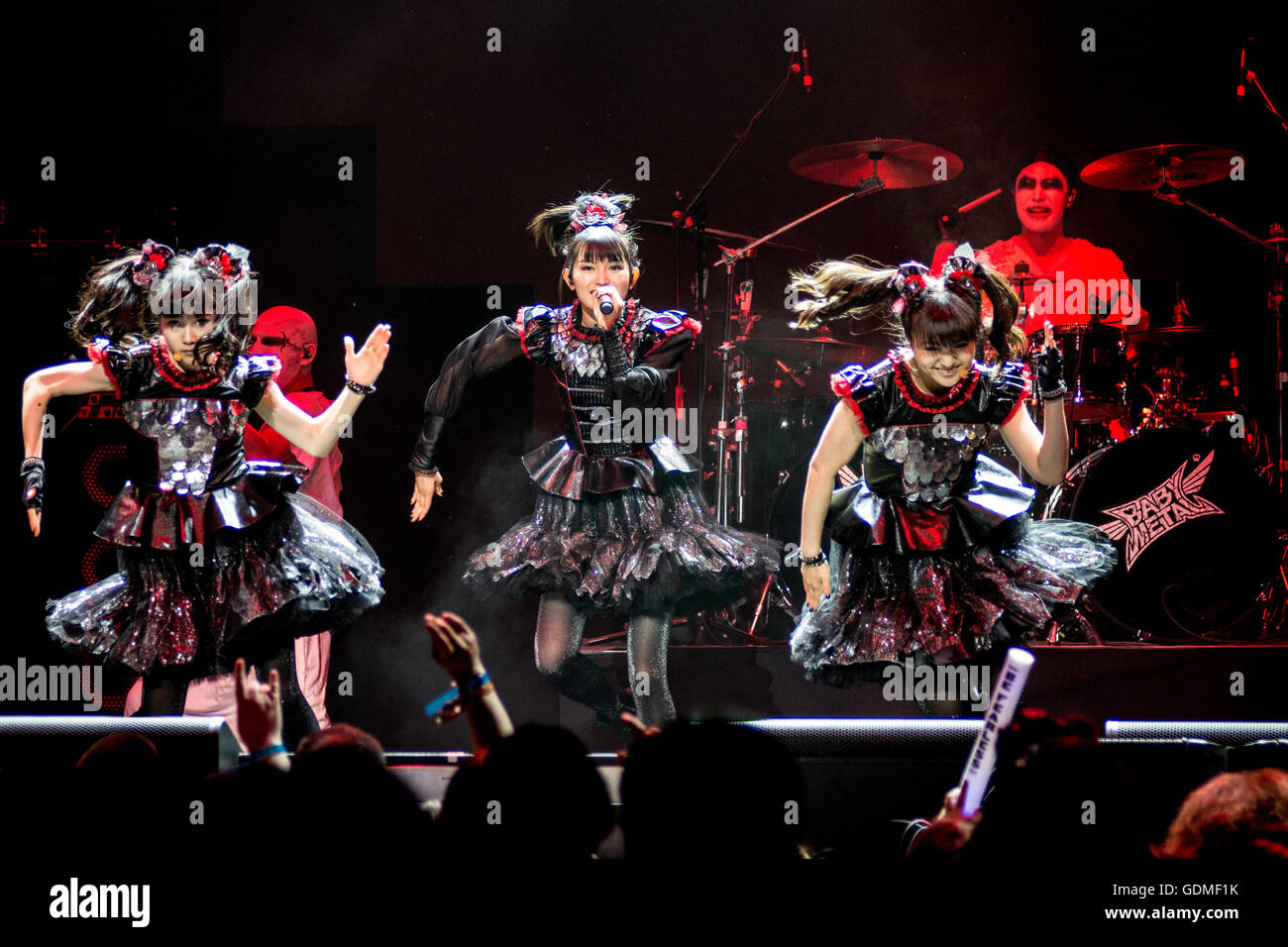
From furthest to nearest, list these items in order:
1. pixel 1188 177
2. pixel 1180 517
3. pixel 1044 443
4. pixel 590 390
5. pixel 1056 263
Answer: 1. pixel 1056 263
2. pixel 1188 177
3. pixel 1180 517
4. pixel 590 390
5. pixel 1044 443

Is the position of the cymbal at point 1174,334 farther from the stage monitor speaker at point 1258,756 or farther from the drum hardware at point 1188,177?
the stage monitor speaker at point 1258,756

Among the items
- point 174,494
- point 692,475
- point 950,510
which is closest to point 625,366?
point 692,475

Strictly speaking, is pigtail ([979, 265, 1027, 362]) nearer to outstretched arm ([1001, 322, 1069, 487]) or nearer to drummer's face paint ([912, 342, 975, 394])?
outstretched arm ([1001, 322, 1069, 487])

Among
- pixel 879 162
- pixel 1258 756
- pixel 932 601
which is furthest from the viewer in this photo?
pixel 879 162

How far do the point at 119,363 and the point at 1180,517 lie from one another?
4.50 metres

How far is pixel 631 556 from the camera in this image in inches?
170

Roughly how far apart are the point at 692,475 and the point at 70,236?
3.13 metres

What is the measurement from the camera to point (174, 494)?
4078mm

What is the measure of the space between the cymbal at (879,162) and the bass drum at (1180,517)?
1.64 m

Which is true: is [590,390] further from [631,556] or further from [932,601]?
[932,601]

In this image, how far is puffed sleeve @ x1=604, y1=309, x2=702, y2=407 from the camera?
173 inches

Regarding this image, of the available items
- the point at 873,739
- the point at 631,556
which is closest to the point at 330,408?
the point at 631,556

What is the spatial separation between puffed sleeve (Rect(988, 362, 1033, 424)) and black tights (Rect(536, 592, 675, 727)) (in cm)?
129
